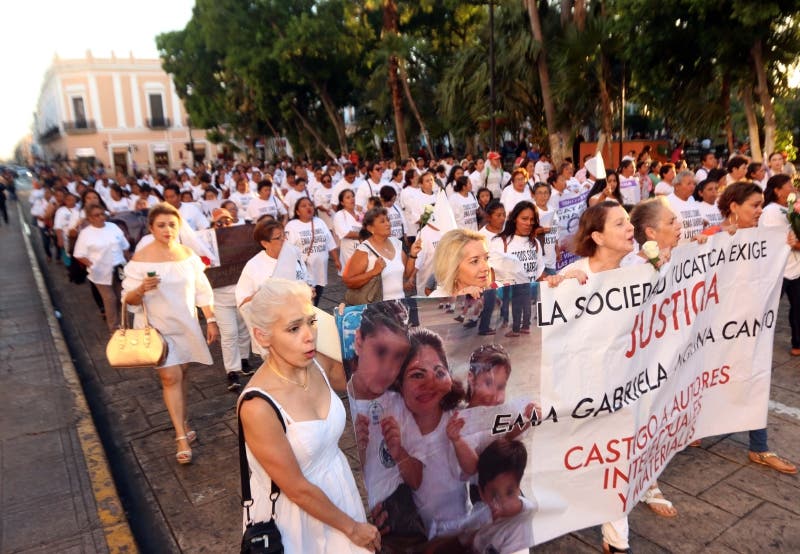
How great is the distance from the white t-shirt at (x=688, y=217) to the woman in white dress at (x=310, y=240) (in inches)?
153

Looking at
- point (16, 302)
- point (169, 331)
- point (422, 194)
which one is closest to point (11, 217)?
point (16, 302)

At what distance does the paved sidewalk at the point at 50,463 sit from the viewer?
387 cm

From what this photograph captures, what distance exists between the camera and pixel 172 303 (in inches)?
185

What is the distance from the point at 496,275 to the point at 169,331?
271 cm

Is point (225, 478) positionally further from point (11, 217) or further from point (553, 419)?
point (11, 217)

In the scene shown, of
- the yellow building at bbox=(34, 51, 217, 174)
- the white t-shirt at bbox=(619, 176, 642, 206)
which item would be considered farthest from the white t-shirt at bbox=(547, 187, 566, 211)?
the yellow building at bbox=(34, 51, 217, 174)

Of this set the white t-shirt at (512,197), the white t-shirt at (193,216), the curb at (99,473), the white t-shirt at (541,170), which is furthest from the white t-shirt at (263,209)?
the white t-shirt at (541,170)

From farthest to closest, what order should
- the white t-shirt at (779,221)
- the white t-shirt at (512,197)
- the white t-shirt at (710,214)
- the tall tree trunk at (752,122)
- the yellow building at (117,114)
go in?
the yellow building at (117,114)
the tall tree trunk at (752,122)
the white t-shirt at (512,197)
the white t-shirt at (710,214)
the white t-shirt at (779,221)

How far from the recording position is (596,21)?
16.3 metres

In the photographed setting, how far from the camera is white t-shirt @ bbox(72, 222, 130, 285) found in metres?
7.84

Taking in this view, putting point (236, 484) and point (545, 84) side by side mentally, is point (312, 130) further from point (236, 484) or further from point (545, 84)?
point (236, 484)

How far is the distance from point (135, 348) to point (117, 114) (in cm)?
7623

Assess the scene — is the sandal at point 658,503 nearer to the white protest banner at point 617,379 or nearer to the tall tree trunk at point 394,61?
the white protest banner at point 617,379

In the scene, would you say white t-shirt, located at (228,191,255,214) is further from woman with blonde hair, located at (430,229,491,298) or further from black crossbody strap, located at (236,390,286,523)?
black crossbody strap, located at (236,390,286,523)
